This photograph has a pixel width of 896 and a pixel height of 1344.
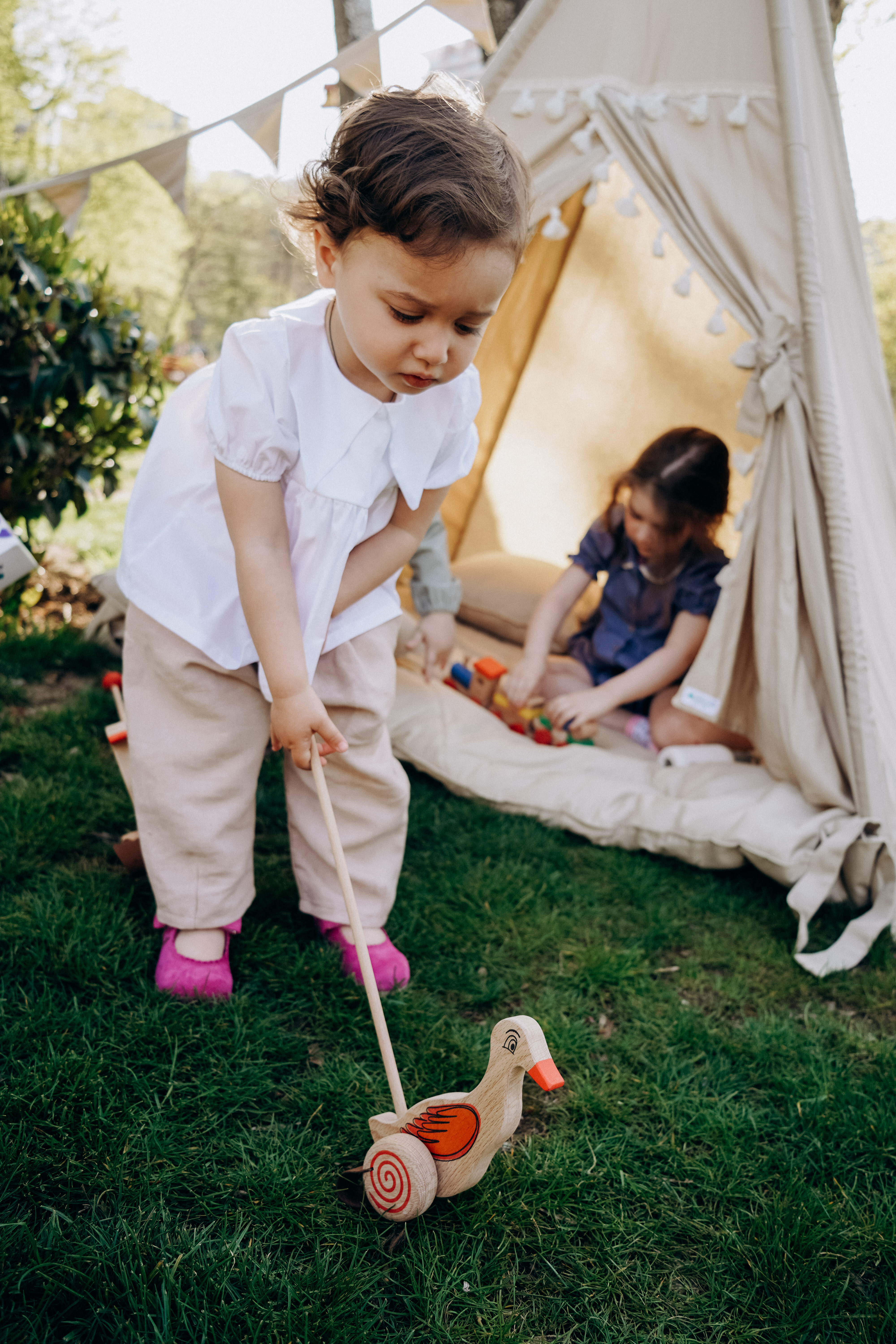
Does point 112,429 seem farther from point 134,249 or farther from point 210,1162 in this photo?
point 134,249

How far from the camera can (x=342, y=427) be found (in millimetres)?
1421

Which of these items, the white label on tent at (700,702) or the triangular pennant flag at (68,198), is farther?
the triangular pennant flag at (68,198)

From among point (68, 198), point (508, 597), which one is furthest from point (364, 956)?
point (68, 198)

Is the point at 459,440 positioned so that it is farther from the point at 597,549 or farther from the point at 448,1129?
the point at 597,549

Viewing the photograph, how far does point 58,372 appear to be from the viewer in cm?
291

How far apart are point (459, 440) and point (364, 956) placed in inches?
33.6

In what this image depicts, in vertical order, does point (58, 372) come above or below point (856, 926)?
above

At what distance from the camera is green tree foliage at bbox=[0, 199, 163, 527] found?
2.86 meters

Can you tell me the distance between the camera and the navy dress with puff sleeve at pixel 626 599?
289 cm

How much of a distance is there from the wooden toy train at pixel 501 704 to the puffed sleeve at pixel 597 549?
446 mm

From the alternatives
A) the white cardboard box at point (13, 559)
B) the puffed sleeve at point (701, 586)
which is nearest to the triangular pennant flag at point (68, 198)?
the white cardboard box at point (13, 559)

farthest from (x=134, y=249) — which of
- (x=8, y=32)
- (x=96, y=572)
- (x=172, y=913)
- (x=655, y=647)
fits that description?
(x=172, y=913)

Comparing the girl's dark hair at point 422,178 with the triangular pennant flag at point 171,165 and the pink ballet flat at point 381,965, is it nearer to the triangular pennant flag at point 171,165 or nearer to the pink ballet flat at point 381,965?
the pink ballet flat at point 381,965

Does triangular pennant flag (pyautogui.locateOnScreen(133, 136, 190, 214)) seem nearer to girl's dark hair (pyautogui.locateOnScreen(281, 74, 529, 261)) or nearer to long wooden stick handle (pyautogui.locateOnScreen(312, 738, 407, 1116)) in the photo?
girl's dark hair (pyautogui.locateOnScreen(281, 74, 529, 261))
